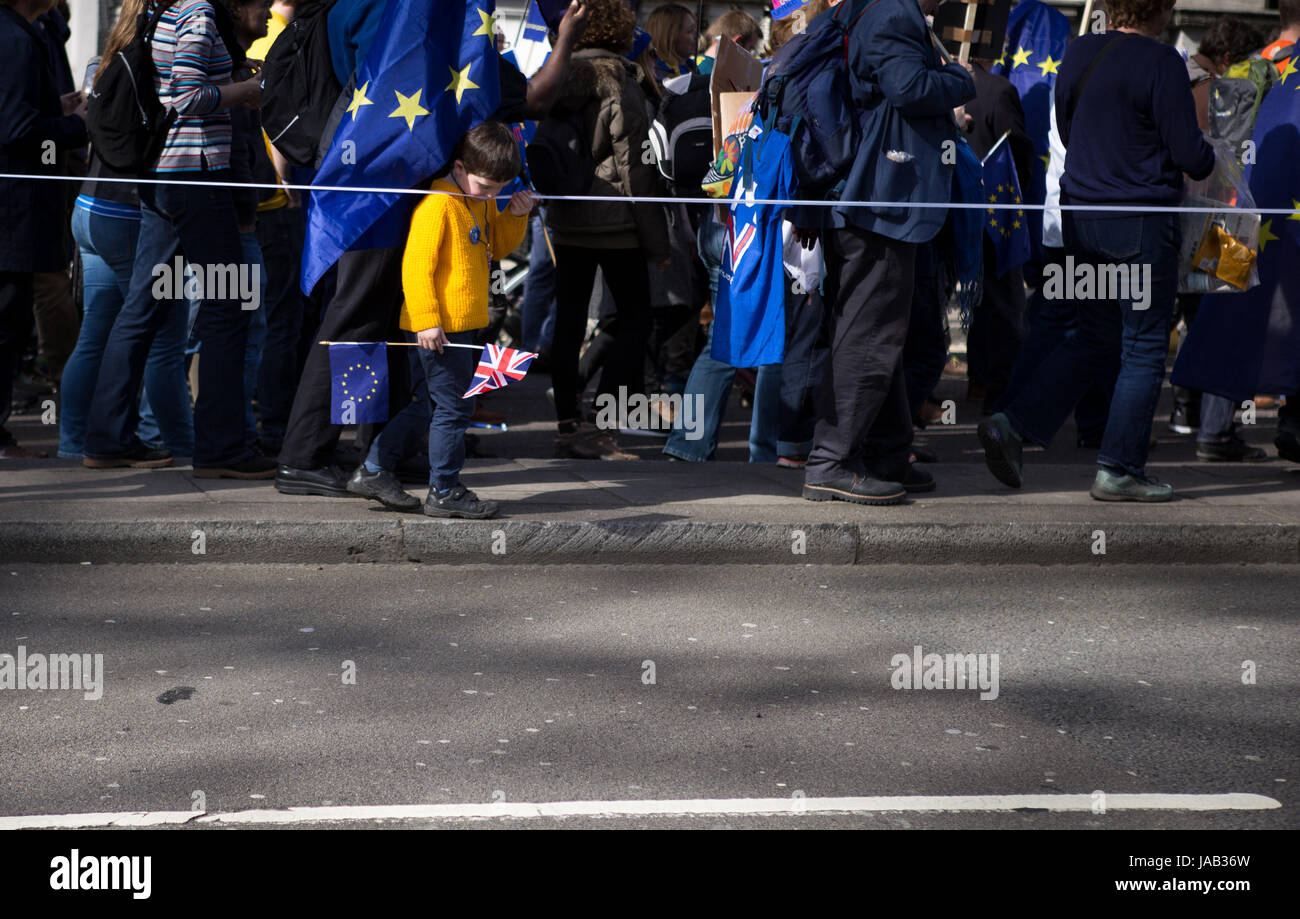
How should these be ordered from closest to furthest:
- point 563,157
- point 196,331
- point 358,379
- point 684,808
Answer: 1. point 684,808
2. point 358,379
3. point 196,331
4. point 563,157

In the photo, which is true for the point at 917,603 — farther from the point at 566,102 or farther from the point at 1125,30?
the point at 566,102

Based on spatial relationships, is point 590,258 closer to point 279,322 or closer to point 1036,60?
point 279,322

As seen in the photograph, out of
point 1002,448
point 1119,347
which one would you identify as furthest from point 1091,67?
point 1002,448

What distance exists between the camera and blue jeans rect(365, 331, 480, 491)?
654 centimetres

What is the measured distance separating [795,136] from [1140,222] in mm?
1520

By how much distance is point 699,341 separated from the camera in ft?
34.6

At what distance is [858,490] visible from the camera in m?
7.16

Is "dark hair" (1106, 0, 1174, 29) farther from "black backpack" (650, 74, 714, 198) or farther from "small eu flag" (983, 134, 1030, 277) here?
"black backpack" (650, 74, 714, 198)

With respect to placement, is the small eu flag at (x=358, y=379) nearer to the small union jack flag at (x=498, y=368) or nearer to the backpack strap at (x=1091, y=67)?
the small union jack flag at (x=498, y=368)

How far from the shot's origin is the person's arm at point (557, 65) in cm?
735

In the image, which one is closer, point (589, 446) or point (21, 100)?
point (21, 100)

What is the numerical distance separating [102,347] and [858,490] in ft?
11.3

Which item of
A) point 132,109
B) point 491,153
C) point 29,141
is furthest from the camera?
point 29,141

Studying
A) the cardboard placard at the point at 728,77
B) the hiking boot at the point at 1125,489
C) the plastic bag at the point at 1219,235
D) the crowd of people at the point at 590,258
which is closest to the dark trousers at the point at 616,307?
the crowd of people at the point at 590,258
